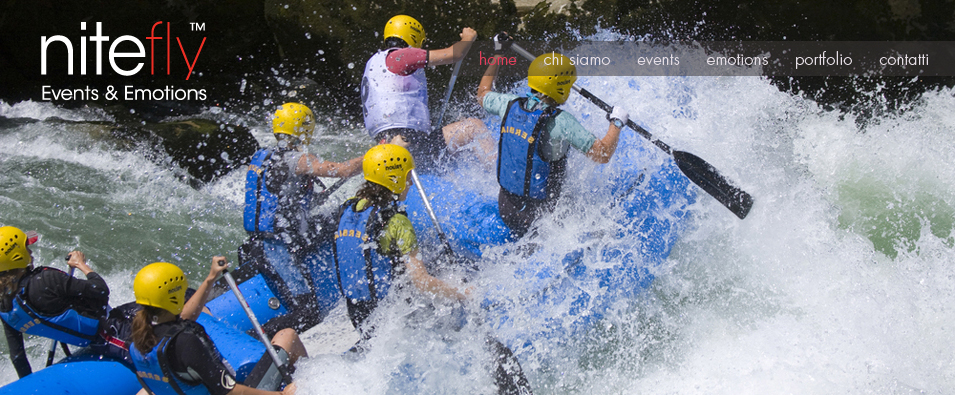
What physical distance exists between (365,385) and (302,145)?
4.57 ft

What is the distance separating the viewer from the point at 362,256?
2578 mm

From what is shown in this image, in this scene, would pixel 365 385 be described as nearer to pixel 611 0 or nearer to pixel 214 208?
pixel 214 208

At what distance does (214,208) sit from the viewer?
5352 mm

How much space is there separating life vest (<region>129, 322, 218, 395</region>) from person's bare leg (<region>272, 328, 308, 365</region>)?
1.94 feet

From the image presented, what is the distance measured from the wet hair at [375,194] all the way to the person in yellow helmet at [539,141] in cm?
90

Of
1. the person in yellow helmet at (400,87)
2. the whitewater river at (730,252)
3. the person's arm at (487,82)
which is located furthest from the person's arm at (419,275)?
the person's arm at (487,82)

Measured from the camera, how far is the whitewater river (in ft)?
10.7

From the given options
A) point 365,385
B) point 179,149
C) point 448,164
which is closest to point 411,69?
point 448,164

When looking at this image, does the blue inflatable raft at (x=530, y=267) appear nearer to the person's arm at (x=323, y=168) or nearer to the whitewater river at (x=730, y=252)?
the whitewater river at (x=730, y=252)

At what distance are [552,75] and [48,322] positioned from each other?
2.76 meters

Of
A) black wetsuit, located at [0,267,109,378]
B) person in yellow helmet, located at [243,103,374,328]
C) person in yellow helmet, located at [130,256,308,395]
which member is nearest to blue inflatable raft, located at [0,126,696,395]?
person in yellow helmet, located at [243,103,374,328]

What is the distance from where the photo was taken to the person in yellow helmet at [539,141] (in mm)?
3131

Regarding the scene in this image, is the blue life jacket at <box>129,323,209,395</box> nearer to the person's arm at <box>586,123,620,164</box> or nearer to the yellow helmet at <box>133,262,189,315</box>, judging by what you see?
the yellow helmet at <box>133,262,189,315</box>

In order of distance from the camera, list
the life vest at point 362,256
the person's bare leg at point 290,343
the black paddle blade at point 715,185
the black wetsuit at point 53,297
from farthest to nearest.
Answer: the black paddle blade at point 715,185
the person's bare leg at point 290,343
the black wetsuit at point 53,297
the life vest at point 362,256
